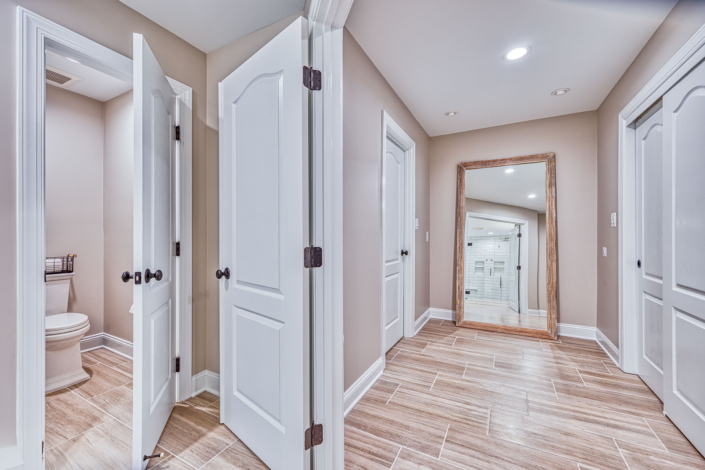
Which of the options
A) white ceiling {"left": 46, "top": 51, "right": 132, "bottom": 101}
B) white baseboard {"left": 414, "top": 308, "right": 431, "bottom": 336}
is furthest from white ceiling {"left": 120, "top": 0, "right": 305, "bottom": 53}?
white baseboard {"left": 414, "top": 308, "right": 431, "bottom": 336}

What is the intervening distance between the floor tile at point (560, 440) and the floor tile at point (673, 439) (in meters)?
0.28

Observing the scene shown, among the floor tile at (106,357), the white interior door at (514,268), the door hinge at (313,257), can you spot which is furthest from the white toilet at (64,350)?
the white interior door at (514,268)

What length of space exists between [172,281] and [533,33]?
277 centimetres

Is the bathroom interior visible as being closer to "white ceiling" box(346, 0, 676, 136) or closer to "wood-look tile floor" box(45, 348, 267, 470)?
"wood-look tile floor" box(45, 348, 267, 470)

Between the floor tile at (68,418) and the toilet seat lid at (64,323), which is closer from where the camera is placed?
the floor tile at (68,418)

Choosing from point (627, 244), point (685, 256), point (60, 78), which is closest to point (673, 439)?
point (685, 256)

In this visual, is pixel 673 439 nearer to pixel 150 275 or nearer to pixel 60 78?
pixel 150 275

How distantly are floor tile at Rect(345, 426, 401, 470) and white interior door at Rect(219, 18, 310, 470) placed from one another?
1.16 feet

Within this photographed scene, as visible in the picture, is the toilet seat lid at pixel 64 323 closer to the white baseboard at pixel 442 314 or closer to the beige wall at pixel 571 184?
the white baseboard at pixel 442 314

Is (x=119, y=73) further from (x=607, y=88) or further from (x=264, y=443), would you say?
(x=607, y=88)

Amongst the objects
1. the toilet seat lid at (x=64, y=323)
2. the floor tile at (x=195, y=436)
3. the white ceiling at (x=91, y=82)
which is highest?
the white ceiling at (x=91, y=82)

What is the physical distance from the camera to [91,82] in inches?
104

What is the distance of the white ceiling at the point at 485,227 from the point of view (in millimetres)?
3535

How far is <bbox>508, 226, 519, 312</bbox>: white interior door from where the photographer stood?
3469 millimetres
